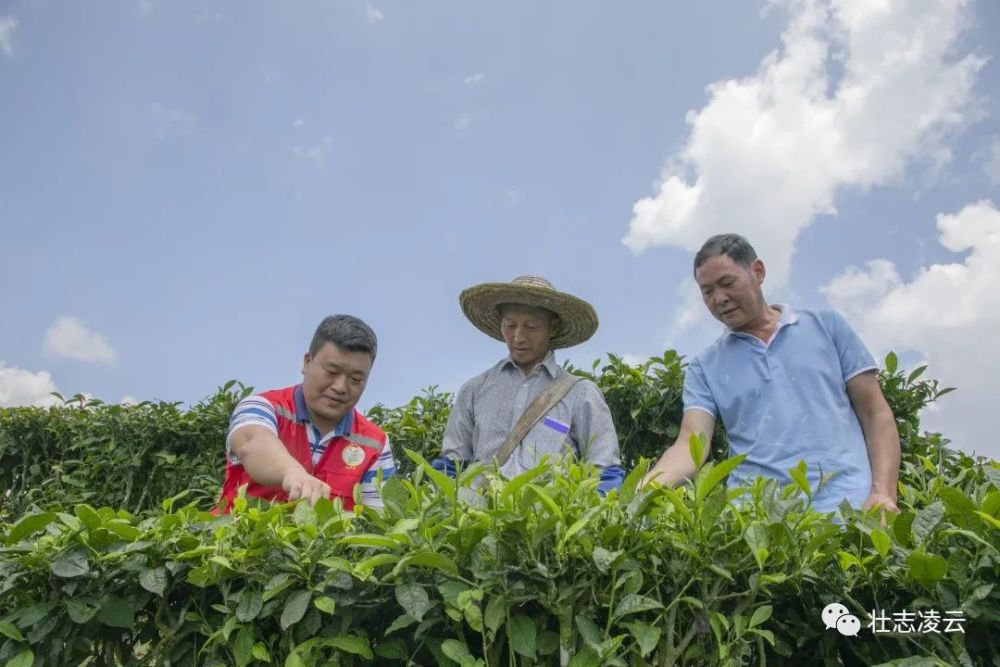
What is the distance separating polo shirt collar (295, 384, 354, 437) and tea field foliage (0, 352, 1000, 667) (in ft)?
4.23

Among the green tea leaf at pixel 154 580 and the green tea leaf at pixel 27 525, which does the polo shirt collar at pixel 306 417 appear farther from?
the green tea leaf at pixel 154 580

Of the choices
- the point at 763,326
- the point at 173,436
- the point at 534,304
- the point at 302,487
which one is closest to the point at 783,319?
the point at 763,326

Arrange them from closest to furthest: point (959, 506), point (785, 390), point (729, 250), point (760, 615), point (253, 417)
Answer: point (760, 615) < point (959, 506) < point (253, 417) < point (785, 390) < point (729, 250)

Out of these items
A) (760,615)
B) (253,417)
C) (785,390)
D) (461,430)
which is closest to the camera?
(760,615)

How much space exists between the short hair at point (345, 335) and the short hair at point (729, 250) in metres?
1.52

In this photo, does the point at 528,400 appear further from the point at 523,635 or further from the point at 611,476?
the point at 523,635

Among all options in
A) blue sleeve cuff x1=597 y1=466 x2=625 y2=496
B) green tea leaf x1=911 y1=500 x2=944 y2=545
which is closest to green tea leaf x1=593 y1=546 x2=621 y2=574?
green tea leaf x1=911 y1=500 x2=944 y2=545

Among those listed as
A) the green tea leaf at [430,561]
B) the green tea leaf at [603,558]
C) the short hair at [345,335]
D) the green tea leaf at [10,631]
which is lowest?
the green tea leaf at [10,631]

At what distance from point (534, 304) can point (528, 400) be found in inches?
20.9

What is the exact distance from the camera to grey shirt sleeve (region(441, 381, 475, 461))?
3.65 metres

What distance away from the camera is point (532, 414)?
3498mm

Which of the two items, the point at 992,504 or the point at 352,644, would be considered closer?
the point at 352,644

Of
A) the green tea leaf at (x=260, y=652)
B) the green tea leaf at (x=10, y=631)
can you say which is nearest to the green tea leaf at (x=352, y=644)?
the green tea leaf at (x=260, y=652)

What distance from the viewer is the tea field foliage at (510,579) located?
5.16ft
